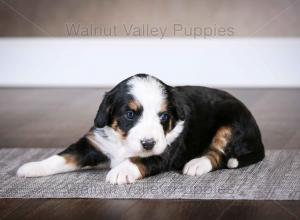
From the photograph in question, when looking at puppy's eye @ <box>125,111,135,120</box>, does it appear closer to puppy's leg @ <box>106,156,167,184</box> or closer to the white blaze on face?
the white blaze on face

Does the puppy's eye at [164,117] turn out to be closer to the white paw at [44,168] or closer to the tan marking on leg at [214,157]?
the tan marking on leg at [214,157]

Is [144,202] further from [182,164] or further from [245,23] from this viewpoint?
[245,23]

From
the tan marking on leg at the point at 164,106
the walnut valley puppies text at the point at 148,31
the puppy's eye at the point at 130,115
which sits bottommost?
the walnut valley puppies text at the point at 148,31

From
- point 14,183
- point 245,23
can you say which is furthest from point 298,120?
point 14,183

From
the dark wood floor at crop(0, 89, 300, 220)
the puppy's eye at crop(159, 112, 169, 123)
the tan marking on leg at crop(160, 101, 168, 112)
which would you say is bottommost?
the dark wood floor at crop(0, 89, 300, 220)

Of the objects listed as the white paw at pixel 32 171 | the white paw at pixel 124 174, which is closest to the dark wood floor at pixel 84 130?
the white paw at pixel 124 174

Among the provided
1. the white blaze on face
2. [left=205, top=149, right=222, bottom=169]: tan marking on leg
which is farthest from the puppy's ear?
[left=205, top=149, right=222, bottom=169]: tan marking on leg
